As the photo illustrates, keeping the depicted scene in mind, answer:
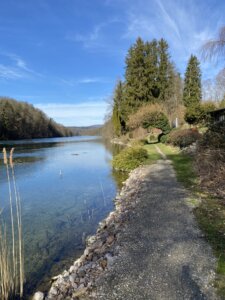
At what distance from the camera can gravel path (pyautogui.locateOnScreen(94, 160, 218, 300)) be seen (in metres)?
3.12

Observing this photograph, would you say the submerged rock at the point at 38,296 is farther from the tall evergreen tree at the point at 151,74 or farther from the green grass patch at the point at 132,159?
the tall evergreen tree at the point at 151,74

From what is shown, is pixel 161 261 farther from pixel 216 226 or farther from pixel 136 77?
pixel 136 77

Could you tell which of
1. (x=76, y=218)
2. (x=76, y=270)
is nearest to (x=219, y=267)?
(x=76, y=270)

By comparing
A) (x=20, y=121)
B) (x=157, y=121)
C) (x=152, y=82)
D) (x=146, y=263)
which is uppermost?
(x=152, y=82)

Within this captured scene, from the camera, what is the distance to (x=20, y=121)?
235ft

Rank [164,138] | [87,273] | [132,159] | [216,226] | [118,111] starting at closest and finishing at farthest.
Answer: [87,273]
[216,226]
[132,159]
[164,138]
[118,111]

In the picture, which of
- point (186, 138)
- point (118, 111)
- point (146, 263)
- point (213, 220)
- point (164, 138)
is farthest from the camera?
point (118, 111)

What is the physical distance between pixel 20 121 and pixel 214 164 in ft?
234

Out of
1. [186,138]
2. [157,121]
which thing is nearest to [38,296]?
[186,138]

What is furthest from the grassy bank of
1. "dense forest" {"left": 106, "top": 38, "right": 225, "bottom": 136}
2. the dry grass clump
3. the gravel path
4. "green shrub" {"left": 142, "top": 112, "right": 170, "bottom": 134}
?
"dense forest" {"left": 106, "top": 38, "right": 225, "bottom": 136}

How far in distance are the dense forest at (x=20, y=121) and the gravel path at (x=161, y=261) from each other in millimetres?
67123

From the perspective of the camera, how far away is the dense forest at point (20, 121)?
2598 inches

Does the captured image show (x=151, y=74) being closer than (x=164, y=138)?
No

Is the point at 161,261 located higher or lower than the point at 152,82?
lower
